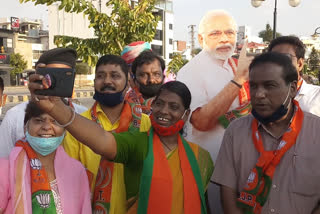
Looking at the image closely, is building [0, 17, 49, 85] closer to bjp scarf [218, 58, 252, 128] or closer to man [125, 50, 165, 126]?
man [125, 50, 165, 126]

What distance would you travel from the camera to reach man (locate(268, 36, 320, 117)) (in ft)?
8.45

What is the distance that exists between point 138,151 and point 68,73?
0.80 metres

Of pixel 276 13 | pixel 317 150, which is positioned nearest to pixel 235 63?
pixel 317 150

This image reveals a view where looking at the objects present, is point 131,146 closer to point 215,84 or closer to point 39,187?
point 39,187

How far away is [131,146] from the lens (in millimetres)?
2049

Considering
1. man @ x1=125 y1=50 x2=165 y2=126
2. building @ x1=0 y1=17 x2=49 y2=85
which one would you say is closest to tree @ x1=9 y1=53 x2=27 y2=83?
building @ x1=0 y1=17 x2=49 y2=85

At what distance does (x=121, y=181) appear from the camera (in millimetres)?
2297

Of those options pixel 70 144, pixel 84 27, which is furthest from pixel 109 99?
pixel 84 27

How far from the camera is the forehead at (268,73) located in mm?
1917

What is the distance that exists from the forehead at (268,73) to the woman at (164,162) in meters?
0.59

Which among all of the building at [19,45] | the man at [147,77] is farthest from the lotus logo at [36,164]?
the building at [19,45]

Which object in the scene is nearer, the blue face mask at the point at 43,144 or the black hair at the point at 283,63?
the black hair at the point at 283,63

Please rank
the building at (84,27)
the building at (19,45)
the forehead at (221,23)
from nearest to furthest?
the forehead at (221,23), the building at (19,45), the building at (84,27)

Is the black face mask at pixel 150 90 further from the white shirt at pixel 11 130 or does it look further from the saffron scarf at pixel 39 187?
the saffron scarf at pixel 39 187
